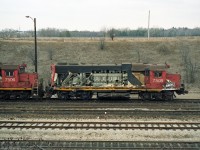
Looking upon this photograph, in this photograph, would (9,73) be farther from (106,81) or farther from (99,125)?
(99,125)

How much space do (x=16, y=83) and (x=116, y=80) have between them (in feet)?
28.4

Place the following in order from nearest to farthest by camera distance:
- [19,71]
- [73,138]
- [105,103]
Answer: [73,138], [105,103], [19,71]

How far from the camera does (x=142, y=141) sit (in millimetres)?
13461

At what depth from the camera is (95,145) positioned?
13.2 m

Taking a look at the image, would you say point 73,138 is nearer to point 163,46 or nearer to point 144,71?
point 144,71

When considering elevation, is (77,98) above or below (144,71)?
below

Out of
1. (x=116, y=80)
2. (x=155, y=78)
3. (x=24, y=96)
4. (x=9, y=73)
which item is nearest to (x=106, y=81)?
(x=116, y=80)

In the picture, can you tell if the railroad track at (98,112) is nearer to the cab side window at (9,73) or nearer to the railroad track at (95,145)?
the cab side window at (9,73)

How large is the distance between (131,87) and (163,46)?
2962 cm

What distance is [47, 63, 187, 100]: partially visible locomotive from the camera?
78.8 ft

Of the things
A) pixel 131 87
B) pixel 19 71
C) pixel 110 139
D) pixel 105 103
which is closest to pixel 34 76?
pixel 19 71

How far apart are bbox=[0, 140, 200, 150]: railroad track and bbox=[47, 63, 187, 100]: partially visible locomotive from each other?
10693mm

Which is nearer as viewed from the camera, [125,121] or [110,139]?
[110,139]

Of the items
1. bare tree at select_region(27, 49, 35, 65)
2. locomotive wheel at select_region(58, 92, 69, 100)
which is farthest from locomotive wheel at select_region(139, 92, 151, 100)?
bare tree at select_region(27, 49, 35, 65)
